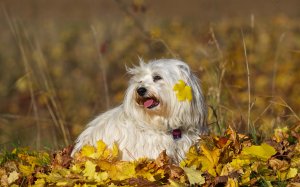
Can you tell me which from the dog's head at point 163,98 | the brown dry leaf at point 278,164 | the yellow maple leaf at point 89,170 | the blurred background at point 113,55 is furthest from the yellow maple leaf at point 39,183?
the blurred background at point 113,55

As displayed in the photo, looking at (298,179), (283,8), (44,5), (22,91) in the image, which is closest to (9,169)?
(298,179)

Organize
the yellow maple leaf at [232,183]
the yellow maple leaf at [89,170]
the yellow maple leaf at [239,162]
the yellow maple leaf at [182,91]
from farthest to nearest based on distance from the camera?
the yellow maple leaf at [182,91] < the yellow maple leaf at [239,162] < the yellow maple leaf at [89,170] < the yellow maple leaf at [232,183]

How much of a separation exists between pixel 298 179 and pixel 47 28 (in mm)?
12517

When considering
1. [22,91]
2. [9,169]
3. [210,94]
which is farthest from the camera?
[22,91]

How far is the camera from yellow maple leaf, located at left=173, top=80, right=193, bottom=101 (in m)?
5.29

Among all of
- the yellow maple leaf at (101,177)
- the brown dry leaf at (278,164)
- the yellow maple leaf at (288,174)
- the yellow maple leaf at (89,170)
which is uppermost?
the yellow maple leaf at (89,170)

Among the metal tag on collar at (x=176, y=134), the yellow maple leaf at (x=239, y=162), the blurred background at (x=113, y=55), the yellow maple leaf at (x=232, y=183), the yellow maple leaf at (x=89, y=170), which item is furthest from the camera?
the blurred background at (x=113, y=55)

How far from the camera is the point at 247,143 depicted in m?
5.35

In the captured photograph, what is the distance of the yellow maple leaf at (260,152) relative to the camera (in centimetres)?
505

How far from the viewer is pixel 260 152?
5.07m

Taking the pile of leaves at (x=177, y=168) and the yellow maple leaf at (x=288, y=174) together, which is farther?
the yellow maple leaf at (x=288, y=174)

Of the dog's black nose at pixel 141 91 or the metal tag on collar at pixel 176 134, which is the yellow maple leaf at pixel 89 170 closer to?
the dog's black nose at pixel 141 91

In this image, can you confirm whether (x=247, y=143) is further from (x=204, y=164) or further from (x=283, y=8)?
(x=283, y=8)

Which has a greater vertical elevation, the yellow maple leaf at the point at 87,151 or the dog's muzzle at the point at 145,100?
the dog's muzzle at the point at 145,100
